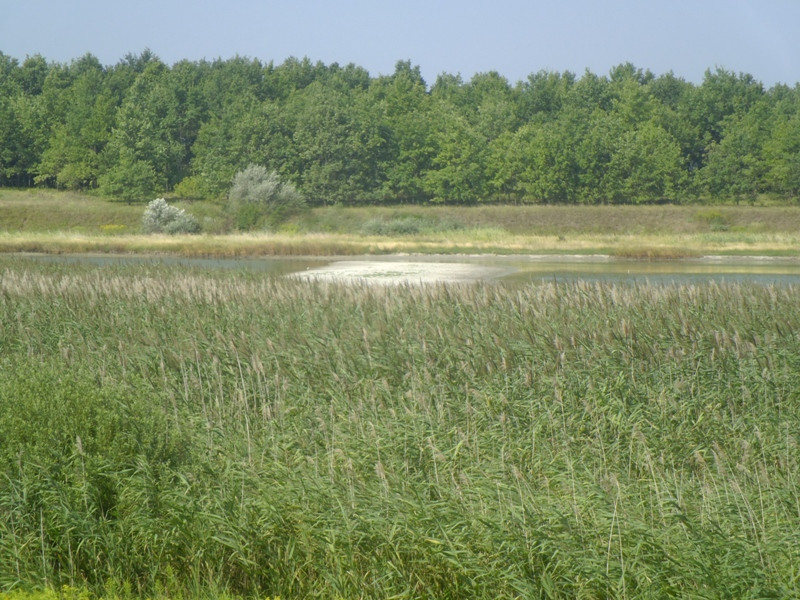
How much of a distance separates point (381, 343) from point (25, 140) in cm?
8025

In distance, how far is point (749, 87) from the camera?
97.2 m

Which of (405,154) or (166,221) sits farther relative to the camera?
(405,154)

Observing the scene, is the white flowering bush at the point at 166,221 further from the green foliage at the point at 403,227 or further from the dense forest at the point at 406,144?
the dense forest at the point at 406,144

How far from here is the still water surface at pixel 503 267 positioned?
34.5 m

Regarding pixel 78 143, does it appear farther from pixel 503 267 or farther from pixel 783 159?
pixel 783 159

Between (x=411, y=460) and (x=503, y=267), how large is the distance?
33.4 metres

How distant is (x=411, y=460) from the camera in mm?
8758

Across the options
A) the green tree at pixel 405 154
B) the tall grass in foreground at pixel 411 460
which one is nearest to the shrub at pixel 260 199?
the green tree at pixel 405 154

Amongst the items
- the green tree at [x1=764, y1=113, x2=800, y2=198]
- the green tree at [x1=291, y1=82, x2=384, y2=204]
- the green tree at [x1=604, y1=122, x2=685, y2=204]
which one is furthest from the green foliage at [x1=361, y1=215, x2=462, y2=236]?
the green tree at [x1=764, y1=113, x2=800, y2=198]

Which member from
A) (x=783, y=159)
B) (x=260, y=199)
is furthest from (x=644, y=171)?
(x=260, y=199)

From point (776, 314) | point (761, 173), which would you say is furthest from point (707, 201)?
point (776, 314)

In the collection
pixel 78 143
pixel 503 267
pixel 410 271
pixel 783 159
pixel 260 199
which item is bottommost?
pixel 503 267

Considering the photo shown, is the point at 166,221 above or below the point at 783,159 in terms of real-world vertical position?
below

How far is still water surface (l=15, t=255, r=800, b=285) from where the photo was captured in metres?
34.5
